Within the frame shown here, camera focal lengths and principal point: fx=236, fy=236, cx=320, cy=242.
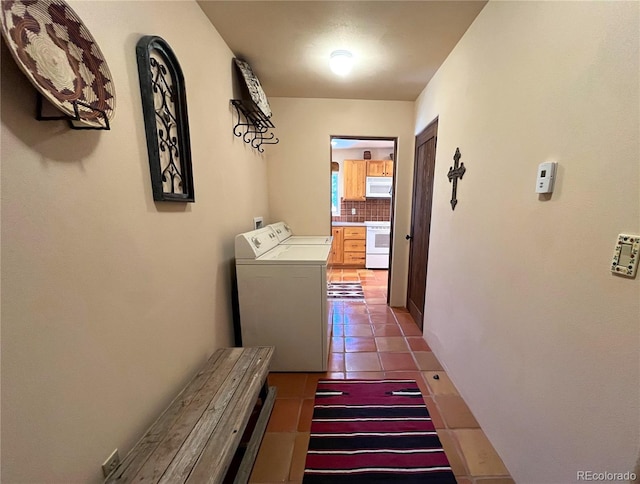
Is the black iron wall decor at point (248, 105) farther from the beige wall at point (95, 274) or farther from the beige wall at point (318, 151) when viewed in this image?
the beige wall at point (318, 151)

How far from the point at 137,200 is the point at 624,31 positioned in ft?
5.61

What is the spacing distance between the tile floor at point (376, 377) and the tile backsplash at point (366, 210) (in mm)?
2733

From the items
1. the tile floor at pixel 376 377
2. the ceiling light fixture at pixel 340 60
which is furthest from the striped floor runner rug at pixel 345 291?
the ceiling light fixture at pixel 340 60

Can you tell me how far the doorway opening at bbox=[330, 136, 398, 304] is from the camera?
186 inches

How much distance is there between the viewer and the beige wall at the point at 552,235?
70cm

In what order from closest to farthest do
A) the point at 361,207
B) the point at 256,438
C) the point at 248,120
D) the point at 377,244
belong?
the point at 256,438 < the point at 248,120 < the point at 377,244 < the point at 361,207

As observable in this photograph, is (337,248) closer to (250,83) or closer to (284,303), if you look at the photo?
(284,303)

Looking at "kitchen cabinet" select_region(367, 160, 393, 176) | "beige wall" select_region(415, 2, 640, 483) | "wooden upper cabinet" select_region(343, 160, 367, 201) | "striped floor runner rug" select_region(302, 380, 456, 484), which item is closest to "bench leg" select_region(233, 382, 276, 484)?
→ "striped floor runner rug" select_region(302, 380, 456, 484)

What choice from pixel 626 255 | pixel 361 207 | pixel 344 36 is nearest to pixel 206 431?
pixel 626 255

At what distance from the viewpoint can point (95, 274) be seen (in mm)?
777

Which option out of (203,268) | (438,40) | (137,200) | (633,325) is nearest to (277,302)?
(203,268)

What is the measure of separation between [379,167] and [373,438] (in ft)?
15.1

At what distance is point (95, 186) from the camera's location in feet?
2.56

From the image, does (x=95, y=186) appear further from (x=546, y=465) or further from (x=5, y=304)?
(x=546, y=465)
